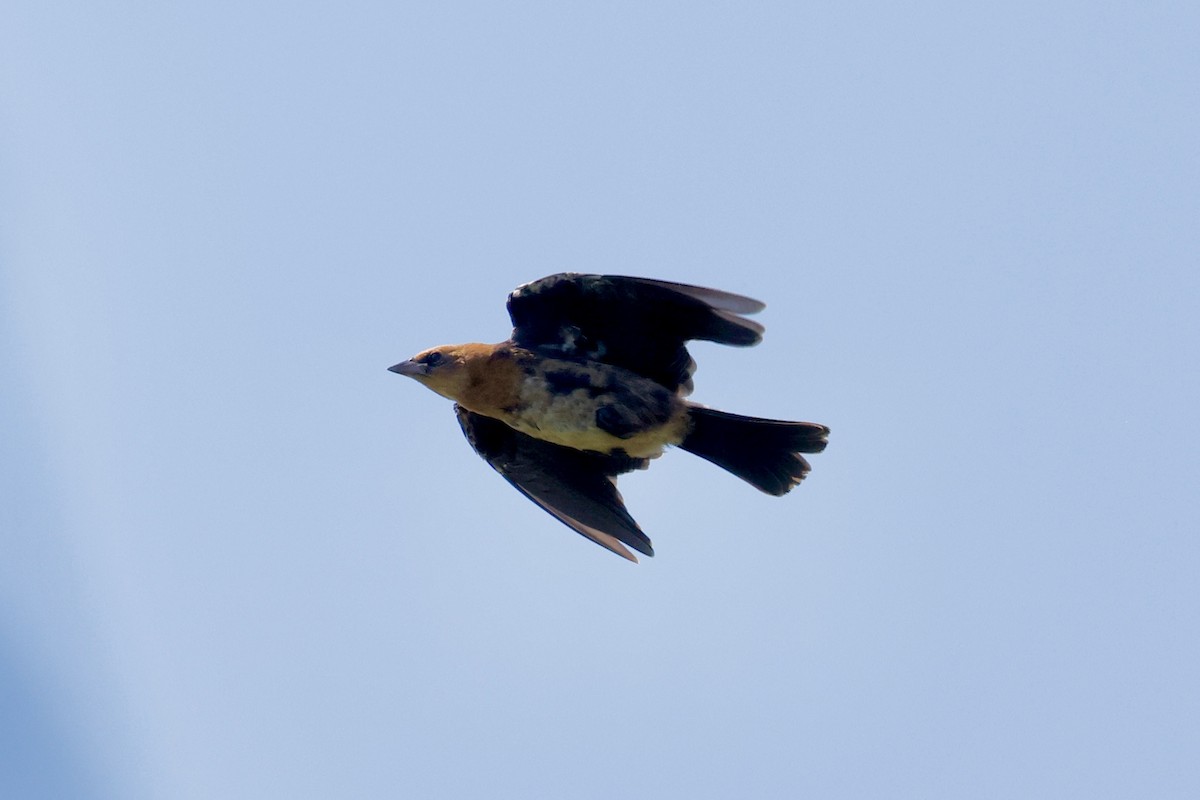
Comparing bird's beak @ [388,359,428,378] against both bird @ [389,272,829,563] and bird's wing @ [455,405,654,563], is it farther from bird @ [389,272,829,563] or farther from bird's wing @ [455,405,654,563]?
bird's wing @ [455,405,654,563]

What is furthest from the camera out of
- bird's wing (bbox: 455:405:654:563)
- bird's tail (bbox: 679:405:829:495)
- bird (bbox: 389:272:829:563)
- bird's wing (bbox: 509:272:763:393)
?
bird's wing (bbox: 455:405:654:563)

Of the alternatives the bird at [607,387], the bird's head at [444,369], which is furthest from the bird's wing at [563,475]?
the bird's head at [444,369]

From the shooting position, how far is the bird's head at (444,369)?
10.9m

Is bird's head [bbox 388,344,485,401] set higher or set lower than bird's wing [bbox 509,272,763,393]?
lower

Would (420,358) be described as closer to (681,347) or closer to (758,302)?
(681,347)

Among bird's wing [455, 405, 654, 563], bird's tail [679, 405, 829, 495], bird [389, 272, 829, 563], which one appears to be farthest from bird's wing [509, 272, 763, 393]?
bird's wing [455, 405, 654, 563]

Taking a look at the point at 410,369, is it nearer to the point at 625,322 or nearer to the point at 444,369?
the point at 444,369

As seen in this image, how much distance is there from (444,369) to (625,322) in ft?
4.72

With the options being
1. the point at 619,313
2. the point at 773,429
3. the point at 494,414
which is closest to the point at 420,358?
the point at 494,414

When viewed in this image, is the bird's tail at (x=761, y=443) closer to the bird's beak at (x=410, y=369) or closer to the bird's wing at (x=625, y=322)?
the bird's wing at (x=625, y=322)

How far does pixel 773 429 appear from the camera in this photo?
10820mm

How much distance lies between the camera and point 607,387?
10.7m

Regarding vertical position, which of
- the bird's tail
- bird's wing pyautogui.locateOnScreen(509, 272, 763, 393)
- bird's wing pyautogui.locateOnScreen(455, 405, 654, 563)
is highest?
bird's wing pyautogui.locateOnScreen(509, 272, 763, 393)

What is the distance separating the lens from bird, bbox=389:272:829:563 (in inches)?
420
